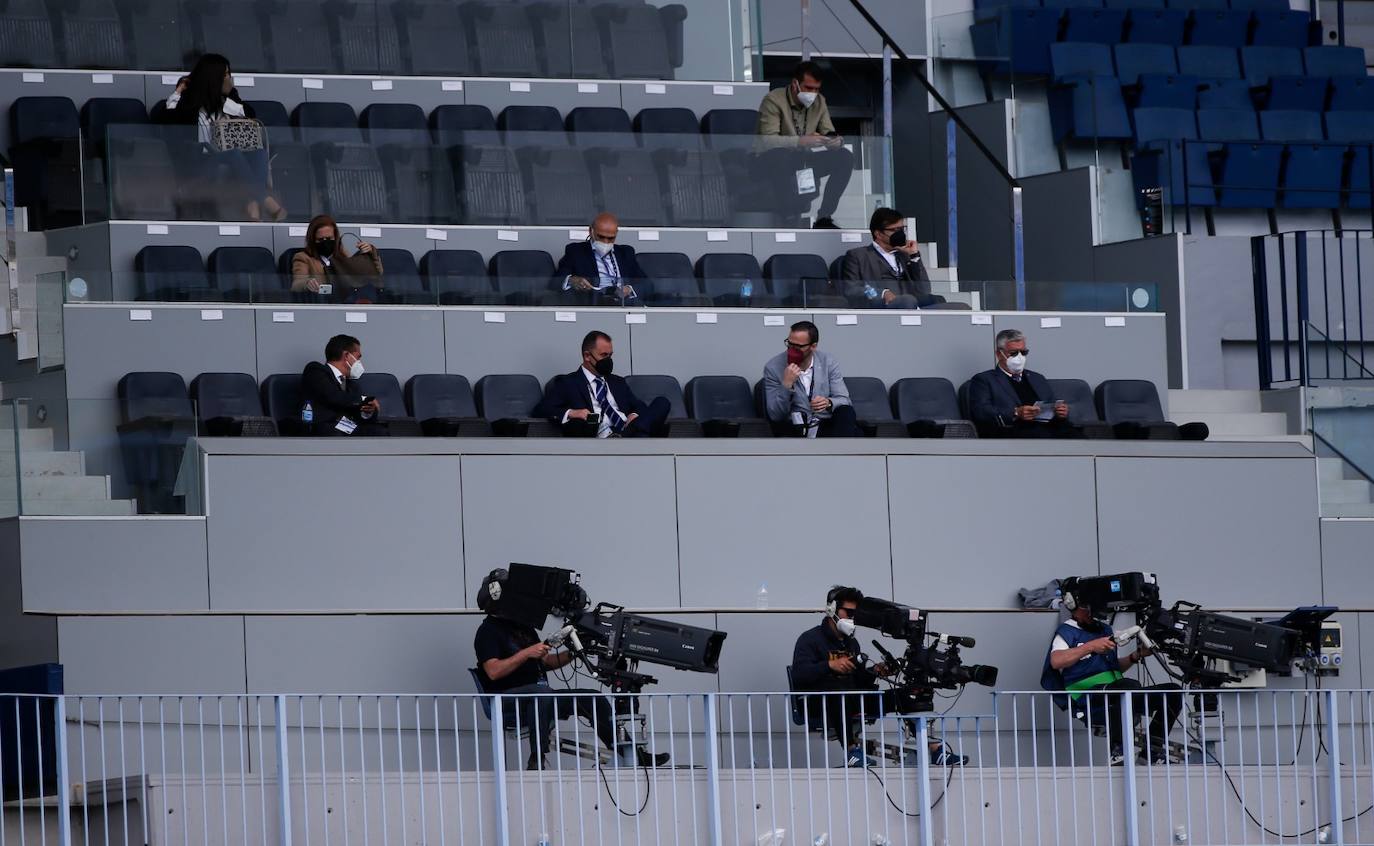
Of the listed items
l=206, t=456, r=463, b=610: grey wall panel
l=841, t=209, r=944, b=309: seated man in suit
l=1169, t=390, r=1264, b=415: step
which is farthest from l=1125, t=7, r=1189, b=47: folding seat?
l=206, t=456, r=463, b=610: grey wall panel

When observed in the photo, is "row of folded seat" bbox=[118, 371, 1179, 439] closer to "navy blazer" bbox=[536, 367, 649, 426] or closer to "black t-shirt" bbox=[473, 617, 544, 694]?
"navy blazer" bbox=[536, 367, 649, 426]

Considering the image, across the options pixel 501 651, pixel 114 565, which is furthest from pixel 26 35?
pixel 501 651

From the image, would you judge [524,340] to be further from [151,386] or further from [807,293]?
[151,386]

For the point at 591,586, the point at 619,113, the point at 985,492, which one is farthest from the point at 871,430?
the point at 619,113

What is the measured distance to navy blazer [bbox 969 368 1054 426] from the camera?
1236cm

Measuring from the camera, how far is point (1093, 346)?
1351 cm

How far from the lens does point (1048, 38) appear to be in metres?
17.5

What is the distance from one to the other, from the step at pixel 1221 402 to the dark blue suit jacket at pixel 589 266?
347 centimetres

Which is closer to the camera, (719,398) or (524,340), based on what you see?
(719,398)

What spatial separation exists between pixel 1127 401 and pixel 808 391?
220 cm

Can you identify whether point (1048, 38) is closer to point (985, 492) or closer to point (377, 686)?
point (985, 492)

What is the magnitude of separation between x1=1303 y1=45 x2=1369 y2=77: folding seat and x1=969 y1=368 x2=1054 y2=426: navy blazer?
6.82m

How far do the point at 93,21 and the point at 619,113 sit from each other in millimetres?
3602

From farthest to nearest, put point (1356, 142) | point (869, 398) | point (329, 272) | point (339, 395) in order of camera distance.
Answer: point (1356, 142) → point (869, 398) → point (329, 272) → point (339, 395)
